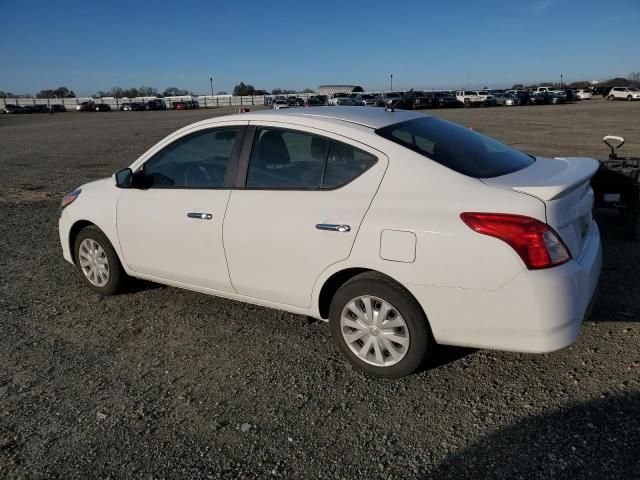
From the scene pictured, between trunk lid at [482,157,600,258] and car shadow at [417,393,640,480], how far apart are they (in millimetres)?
890

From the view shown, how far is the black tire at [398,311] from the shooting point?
10.2ft

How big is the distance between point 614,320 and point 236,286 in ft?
9.42

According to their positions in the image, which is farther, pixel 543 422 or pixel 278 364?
pixel 278 364

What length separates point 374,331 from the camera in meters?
3.32

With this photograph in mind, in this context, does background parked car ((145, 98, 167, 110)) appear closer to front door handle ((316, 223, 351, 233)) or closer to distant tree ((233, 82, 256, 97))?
distant tree ((233, 82, 256, 97))

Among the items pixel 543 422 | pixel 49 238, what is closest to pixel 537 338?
pixel 543 422

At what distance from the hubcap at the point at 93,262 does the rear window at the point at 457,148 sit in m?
2.86

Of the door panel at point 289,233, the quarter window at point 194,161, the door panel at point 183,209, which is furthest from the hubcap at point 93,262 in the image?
the door panel at point 289,233

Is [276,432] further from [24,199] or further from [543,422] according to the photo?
[24,199]

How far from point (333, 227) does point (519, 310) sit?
116 cm

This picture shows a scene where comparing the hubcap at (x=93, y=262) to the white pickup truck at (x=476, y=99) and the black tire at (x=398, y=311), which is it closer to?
the black tire at (x=398, y=311)

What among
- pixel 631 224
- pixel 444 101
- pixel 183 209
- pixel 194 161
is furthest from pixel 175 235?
pixel 444 101

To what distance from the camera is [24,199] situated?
32.2 ft

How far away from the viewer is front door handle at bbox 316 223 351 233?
323 cm
